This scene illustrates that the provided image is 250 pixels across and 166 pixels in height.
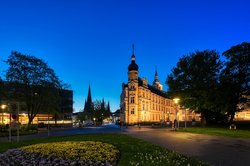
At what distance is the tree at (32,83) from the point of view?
55312 millimetres

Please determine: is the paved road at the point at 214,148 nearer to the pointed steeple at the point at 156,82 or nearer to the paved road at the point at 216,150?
the paved road at the point at 216,150

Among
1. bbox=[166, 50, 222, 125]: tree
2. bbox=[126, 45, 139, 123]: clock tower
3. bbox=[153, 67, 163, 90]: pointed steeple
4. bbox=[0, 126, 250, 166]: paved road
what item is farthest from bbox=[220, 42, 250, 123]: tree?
bbox=[153, 67, 163, 90]: pointed steeple

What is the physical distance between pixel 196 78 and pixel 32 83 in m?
35.2

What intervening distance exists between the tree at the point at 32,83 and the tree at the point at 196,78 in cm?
2787

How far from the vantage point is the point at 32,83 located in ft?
187

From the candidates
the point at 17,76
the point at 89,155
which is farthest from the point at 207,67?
the point at 89,155

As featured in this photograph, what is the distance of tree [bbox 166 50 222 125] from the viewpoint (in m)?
63.0

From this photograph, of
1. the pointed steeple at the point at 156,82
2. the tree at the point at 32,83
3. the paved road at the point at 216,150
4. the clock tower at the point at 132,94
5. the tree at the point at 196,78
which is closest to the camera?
the paved road at the point at 216,150

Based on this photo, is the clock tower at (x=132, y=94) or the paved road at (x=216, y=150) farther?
the clock tower at (x=132, y=94)

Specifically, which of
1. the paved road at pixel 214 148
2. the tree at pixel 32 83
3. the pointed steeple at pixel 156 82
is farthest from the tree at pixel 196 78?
the pointed steeple at pixel 156 82

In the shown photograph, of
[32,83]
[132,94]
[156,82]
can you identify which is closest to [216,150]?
[32,83]

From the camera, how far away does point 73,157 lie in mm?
13859

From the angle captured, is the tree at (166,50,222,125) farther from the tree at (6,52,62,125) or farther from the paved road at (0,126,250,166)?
the paved road at (0,126,250,166)

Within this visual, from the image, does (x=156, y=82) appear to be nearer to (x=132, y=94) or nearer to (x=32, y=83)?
(x=132, y=94)
